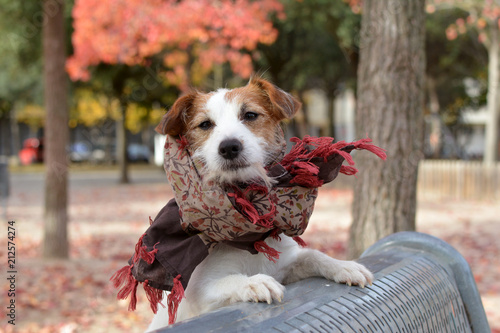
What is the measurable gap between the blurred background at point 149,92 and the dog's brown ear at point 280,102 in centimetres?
45

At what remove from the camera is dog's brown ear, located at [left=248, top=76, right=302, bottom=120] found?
208 cm

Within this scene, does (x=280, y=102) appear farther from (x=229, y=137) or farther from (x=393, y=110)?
(x=393, y=110)

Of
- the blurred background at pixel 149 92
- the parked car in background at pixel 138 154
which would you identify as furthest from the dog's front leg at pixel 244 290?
the parked car in background at pixel 138 154

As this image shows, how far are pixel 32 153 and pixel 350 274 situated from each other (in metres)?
36.9

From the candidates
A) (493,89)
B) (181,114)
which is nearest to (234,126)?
(181,114)

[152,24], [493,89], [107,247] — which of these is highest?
[152,24]

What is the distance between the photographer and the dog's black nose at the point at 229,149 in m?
1.82

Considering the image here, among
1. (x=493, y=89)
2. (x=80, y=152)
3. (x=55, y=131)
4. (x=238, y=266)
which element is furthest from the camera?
(x=80, y=152)

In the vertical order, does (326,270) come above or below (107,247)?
above

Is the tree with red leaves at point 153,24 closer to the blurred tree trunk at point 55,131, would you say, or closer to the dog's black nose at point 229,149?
the blurred tree trunk at point 55,131

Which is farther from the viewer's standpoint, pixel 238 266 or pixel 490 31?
pixel 490 31

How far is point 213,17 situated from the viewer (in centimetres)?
1210

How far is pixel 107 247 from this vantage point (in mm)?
8141

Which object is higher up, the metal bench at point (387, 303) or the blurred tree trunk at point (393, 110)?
the blurred tree trunk at point (393, 110)
